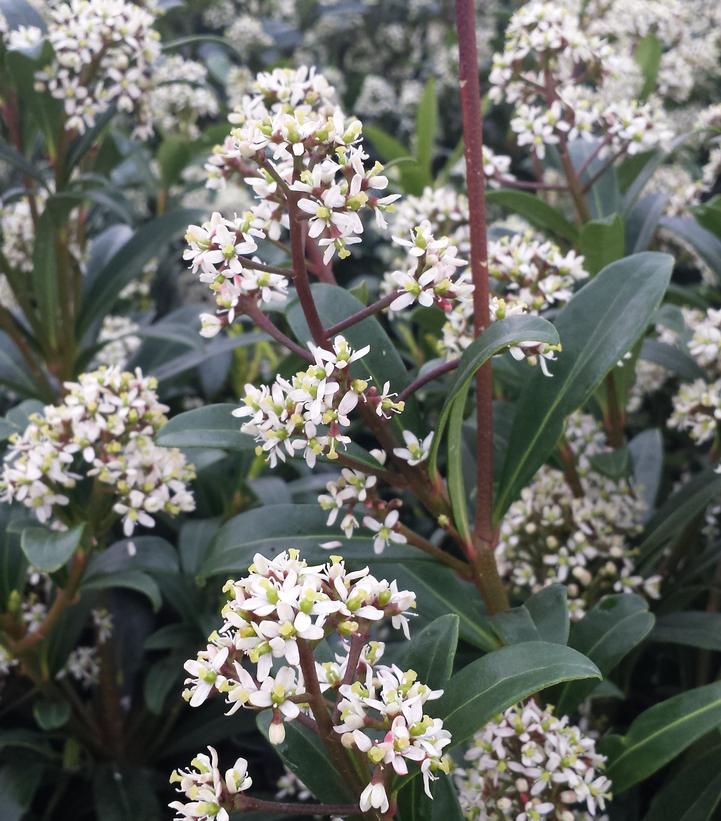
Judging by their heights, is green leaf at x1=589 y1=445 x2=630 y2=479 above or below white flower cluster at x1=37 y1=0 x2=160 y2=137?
below

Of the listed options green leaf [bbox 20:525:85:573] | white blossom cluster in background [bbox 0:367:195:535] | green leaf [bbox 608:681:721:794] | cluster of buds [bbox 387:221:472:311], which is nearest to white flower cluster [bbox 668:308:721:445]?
green leaf [bbox 608:681:721:794]

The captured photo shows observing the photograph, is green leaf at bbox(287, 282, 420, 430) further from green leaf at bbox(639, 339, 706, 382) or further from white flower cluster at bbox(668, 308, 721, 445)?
green leaf at bbox(639, 339, 706, 382)

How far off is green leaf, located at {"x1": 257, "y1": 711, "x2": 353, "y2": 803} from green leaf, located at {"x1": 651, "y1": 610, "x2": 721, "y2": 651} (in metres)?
0.64

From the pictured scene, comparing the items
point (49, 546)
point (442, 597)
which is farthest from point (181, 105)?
point (442, 597)

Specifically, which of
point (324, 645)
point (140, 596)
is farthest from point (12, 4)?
point (324, 645)

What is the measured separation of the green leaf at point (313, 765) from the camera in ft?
3.16

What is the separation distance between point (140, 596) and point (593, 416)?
3.41 ft

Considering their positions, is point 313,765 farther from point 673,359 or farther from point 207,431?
point 673,359

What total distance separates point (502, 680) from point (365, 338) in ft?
1.62

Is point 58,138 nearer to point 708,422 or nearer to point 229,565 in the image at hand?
point 229,565

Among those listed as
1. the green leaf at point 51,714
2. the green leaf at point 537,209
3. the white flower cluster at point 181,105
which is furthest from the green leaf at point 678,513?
the white flower cluster at point 181,105

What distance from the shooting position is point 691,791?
4.05ft

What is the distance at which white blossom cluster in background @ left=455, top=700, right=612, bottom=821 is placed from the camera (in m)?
1.06

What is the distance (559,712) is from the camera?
3.96ft
